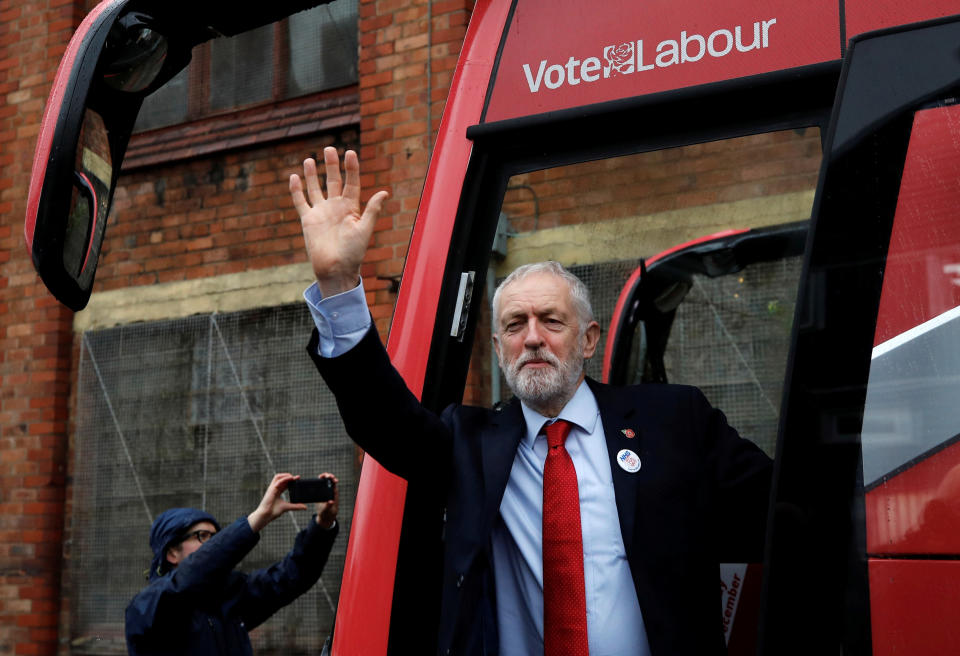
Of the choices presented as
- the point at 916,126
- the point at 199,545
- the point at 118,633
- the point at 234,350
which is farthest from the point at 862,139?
the point at 118,633

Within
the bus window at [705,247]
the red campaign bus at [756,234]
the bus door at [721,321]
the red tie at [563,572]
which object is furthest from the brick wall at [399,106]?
the red tie at [563,572]

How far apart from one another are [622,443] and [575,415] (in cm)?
13

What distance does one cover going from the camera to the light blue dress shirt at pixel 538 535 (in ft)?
6.21

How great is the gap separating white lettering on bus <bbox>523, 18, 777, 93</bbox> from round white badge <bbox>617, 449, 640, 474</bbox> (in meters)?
0.78

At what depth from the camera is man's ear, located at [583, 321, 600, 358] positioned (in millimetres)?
2199

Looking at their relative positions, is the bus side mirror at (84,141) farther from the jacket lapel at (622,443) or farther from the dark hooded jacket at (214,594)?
the dark hooded jacket at (214,594)

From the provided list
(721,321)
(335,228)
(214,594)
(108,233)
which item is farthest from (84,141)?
(108,233)

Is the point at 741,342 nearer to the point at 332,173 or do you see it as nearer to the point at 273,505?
the point at 273,505

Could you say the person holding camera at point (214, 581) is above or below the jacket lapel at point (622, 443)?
below

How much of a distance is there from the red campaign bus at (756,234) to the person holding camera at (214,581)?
1.25 m

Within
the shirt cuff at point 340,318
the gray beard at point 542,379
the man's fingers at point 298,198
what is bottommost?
the gray beard at point 542,379

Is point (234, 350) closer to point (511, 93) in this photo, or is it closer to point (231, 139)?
point (231, 139)

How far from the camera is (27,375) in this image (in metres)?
6.83

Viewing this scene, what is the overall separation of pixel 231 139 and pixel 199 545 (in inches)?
138
